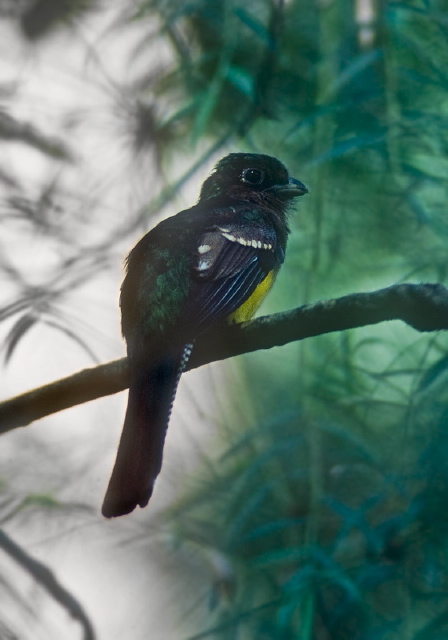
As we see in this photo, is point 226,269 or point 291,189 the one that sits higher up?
point 291,189

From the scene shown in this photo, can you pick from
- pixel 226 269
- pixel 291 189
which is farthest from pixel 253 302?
pixel 291 189

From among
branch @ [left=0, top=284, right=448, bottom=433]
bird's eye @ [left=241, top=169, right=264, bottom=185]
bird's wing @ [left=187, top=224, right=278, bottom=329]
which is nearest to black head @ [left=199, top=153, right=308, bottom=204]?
bird's eye @ [left=241, top=169, right=264, bottom=185]

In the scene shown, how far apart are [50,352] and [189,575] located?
44 cm

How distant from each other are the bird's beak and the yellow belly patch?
185 millimetres

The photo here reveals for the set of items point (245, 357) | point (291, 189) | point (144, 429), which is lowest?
point (144, 429)

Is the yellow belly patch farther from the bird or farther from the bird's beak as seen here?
the bird's beak

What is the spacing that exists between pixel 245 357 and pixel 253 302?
13 centimetres

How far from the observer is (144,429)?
111 cm

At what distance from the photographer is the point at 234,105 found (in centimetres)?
147

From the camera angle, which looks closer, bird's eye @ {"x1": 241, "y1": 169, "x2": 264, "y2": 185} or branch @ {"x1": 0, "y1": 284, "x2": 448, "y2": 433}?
branch @ {"x1": 0, "y1": 284, "x2": 448, "y2": 433}

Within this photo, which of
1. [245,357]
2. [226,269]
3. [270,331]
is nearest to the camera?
[270,331]

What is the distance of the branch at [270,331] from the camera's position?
0.97 meters

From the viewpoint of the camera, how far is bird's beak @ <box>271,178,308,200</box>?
1374 millimetres

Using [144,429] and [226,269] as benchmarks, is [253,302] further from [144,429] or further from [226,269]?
[144,429]
